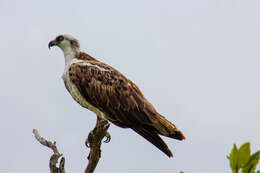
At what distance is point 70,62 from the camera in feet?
32.8

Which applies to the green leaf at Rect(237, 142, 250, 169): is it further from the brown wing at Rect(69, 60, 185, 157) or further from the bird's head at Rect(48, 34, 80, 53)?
the bird's head at Rect(48, 34, 80, 53)

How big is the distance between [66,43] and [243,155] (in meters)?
7.98

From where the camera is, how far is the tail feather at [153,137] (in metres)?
8.17

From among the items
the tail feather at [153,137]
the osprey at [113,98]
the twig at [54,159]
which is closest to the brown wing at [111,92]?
the osprey at [113,98]

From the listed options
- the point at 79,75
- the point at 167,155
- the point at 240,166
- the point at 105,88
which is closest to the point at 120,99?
the point at 105,88

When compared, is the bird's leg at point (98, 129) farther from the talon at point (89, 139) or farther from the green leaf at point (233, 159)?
the green leaf at point (233, 159)

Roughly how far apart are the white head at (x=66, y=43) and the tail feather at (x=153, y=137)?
265 cm

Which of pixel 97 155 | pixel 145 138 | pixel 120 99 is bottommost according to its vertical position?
pixel 97 155

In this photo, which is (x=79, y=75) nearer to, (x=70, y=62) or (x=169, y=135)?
(x=70, y=62)

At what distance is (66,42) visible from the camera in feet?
33.8

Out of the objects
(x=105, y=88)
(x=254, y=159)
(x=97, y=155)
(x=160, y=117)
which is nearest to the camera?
(x=254, y=159)

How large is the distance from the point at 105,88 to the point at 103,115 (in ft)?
2.10

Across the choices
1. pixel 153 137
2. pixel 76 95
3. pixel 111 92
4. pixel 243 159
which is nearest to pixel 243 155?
pixel 243 159

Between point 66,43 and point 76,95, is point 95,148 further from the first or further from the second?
point 66,43
